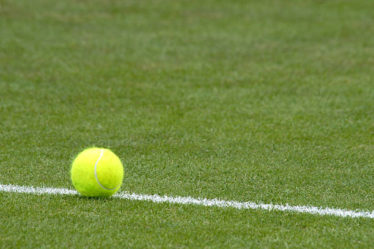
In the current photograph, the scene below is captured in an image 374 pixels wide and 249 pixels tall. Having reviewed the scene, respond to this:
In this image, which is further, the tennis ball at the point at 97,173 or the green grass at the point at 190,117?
the tennis ball at the point at 97,173

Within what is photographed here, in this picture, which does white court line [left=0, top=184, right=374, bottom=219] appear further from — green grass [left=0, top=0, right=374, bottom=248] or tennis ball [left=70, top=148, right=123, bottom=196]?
tennis ball [left=70, top=148, right=123, bottom=196]

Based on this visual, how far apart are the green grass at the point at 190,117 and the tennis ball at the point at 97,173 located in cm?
13

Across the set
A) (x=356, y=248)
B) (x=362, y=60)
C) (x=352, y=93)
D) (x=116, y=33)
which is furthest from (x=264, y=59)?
(x=356, y=248)

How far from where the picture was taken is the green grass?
4.78 m

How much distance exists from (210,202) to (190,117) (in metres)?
2.87

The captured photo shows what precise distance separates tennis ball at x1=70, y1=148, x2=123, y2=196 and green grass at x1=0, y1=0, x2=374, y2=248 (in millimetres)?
130

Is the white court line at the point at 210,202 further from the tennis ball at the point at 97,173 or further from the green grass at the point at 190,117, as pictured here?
the tennis ball at the point at 97,173

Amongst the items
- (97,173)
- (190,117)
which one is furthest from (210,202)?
(190,117)

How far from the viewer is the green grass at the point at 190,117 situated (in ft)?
15.7

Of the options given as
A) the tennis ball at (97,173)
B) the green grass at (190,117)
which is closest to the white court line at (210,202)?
the green grass at (190,117)

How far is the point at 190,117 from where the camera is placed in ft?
26.3

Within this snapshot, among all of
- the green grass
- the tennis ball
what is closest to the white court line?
the green grass

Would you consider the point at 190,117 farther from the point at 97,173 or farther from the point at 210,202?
the point at 97,173

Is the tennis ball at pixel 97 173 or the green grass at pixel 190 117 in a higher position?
the tennis ball at pixel 97 173
